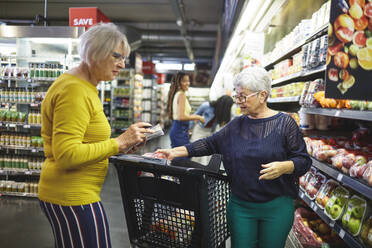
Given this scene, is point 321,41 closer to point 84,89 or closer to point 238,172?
point 238,172

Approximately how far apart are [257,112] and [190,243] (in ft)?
2.80

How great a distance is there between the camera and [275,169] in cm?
169

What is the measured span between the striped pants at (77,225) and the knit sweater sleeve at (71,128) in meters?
0.23

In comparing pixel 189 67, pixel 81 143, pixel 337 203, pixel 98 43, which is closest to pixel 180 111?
pixel 337 203

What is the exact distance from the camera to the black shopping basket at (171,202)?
1551 millimetres

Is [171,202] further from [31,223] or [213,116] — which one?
[213,116]

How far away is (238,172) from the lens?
→ 6.29 ft

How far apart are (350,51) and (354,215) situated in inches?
46.1

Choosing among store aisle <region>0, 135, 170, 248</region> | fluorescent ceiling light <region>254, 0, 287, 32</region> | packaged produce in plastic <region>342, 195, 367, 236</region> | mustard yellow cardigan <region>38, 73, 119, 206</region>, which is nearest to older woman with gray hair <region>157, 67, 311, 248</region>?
packaged produce in plastic <region>342, 195, 367, 236</region>

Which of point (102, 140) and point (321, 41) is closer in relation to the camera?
point (102, 140)

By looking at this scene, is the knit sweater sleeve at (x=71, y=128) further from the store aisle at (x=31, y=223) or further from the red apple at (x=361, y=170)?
the store aisle at (x=31, y=223)

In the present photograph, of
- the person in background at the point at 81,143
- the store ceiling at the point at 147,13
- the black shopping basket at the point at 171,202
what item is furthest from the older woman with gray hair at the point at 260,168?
the store ceiling at the point at 147,13

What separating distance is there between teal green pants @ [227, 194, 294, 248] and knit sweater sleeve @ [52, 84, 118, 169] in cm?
95

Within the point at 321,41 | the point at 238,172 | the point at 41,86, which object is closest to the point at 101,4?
the point at 41,86
